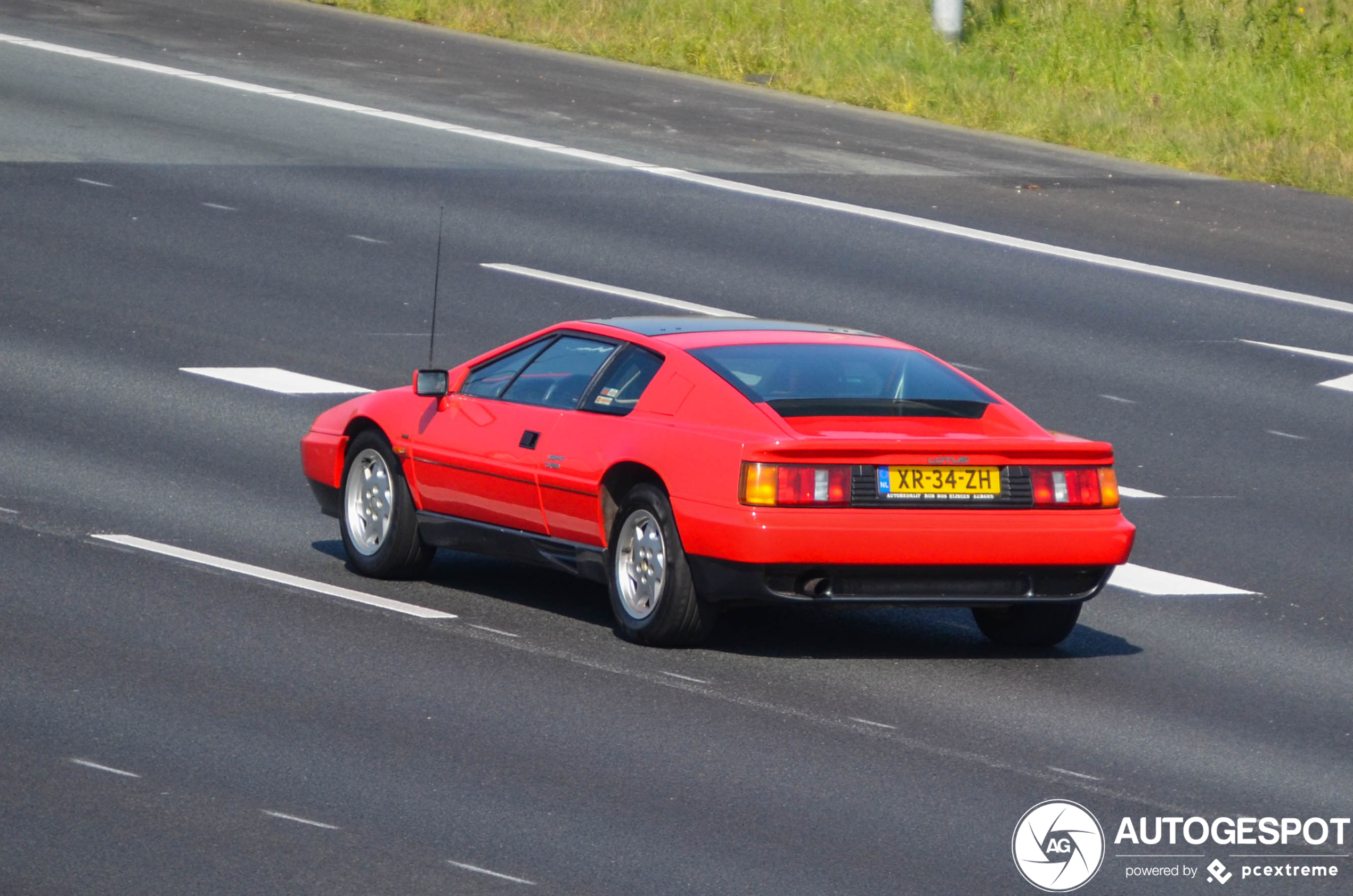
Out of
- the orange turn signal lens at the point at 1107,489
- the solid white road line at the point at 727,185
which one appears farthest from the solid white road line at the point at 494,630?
the solid white road line at the point at 727,185

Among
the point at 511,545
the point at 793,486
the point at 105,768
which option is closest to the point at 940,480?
the point at 793,486

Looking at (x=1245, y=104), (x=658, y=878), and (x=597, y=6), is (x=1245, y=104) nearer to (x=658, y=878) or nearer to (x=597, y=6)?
(x=597, y=6)

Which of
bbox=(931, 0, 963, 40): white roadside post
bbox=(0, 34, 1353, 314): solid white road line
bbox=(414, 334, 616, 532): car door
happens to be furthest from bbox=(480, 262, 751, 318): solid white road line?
bbox=(931, 0, 963, 40): white roadside post

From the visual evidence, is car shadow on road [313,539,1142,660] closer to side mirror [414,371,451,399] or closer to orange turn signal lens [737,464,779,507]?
orange turn signal lens [737,464,779,507]

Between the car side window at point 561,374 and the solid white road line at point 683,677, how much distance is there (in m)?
1.49

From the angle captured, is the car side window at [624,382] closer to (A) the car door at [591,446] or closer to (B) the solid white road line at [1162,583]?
(A) the car door at [591,446]

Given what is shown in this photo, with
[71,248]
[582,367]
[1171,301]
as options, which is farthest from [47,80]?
[582,367]

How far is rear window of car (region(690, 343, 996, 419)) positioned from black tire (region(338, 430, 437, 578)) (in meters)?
1.65

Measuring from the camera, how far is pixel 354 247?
58.9ft

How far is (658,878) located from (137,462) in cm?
656

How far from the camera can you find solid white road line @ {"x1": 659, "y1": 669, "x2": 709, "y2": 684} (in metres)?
8.91

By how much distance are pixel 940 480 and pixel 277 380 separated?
256 inches

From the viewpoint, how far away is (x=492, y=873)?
6625 millimetres

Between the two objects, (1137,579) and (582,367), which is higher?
(582,367)
